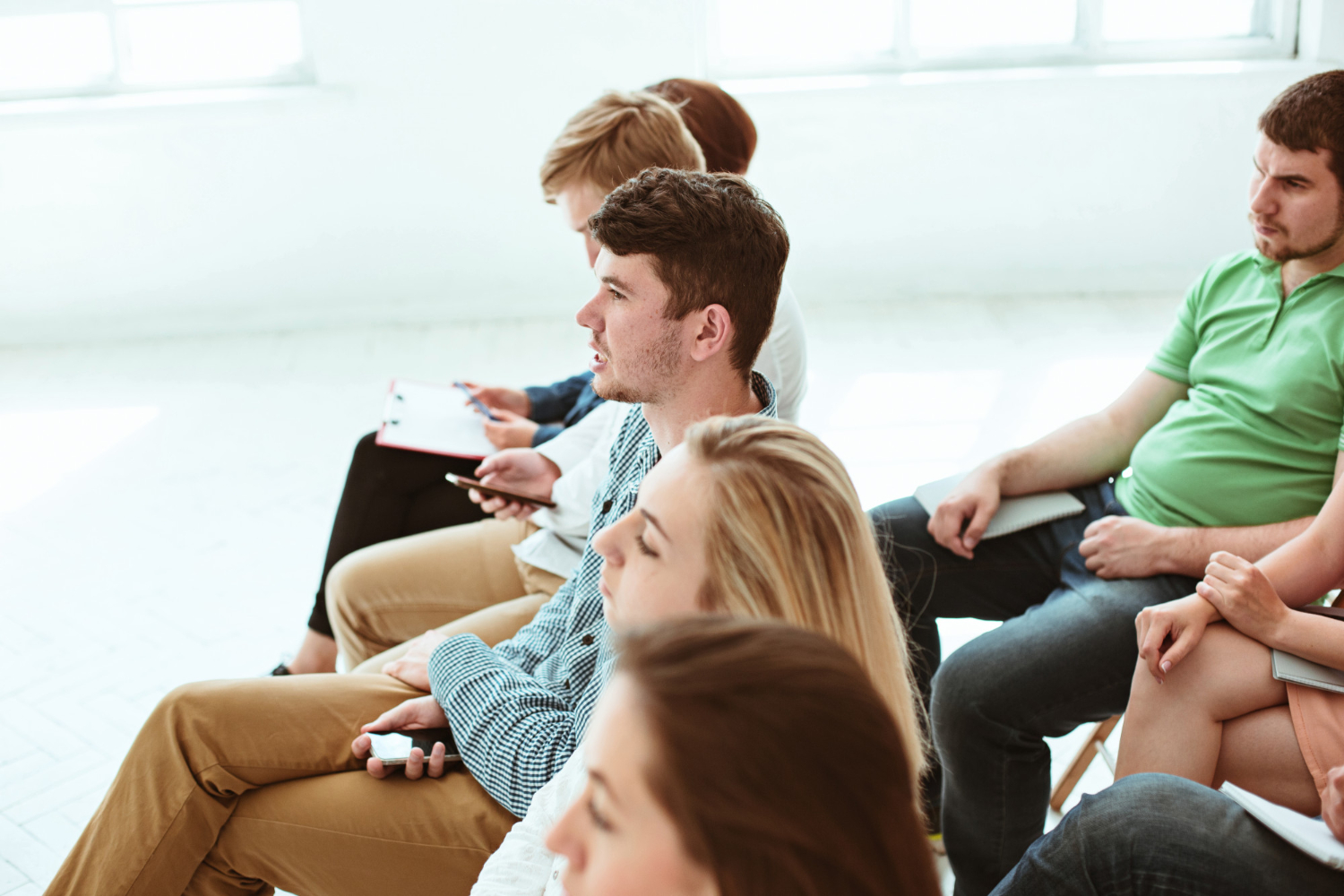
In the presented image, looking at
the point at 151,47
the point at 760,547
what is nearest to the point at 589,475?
the point at 760,547

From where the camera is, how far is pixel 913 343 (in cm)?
479

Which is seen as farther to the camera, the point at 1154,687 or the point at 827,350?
the point at 827,350

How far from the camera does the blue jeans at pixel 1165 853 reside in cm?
127

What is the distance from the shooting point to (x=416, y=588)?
7.33 feet

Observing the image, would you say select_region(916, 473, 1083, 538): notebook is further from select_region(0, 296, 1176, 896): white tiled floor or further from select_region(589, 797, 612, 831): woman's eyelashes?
select_region(589, 797, 612, 831): woman's eyelashes

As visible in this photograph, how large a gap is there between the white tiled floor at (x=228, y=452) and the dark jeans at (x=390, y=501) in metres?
0.61

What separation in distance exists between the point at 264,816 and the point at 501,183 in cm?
383

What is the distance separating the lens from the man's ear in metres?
1.74

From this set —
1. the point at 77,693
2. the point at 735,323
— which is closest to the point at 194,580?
the point at 77,693

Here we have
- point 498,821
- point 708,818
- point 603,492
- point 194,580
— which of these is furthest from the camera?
point 194,580

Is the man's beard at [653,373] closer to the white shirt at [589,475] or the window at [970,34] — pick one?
the white shirt at [589,475]

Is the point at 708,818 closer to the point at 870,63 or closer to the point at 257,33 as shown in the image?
the point at 870,63

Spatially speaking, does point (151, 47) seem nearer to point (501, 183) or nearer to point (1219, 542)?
point (501, 183)

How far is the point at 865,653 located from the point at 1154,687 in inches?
30.3
